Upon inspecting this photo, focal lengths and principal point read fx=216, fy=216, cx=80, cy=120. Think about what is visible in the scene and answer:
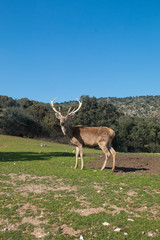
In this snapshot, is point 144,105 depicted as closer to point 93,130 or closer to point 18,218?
point 93,130

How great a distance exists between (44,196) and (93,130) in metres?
5.40

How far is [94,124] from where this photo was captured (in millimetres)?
48531

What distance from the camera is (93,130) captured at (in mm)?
11992

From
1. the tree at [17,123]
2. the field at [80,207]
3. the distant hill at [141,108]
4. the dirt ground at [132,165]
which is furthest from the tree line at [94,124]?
the field at [80,207]

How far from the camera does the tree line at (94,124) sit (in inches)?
1722

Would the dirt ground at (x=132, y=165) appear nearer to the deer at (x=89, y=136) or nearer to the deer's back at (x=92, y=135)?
the deer at (x=89, y=136)

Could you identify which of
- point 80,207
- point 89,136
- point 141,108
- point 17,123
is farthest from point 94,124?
point 80,207

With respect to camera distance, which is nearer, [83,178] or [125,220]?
[125,220]

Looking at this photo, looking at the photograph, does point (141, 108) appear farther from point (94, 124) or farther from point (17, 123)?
point (17, 123)

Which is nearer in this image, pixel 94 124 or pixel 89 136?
pixel 89 136

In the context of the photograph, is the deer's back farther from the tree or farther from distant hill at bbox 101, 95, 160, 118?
distant hill at bbox 101, 95, 160, 118

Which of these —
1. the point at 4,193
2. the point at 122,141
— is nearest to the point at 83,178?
the point at 4,193

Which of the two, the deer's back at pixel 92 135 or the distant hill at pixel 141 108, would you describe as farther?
the distant hill at pixel 141 108

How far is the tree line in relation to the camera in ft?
143
